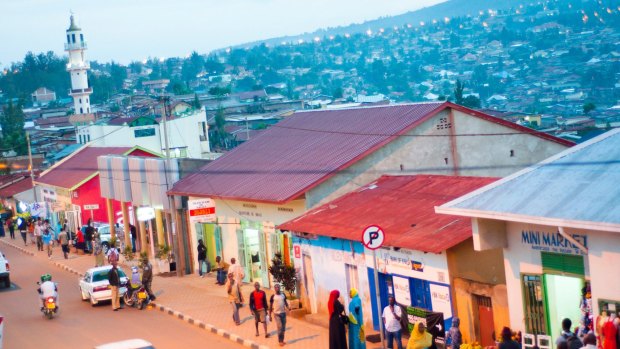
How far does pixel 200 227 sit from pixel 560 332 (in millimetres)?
22933

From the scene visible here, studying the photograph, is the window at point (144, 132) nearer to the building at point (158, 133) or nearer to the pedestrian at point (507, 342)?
the building at point (158, 133)

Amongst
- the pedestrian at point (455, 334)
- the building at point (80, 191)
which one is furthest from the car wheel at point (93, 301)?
the building at point (80, 191)

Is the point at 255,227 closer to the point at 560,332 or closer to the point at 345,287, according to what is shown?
the point at 345,287

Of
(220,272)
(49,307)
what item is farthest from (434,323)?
(220,272)

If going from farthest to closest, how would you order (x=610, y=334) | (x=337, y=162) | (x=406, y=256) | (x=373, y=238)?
1. (x=337, y=162)
2. (x=406, y=256)
3. (x=373, y=238)
4. (x=610, y=334)

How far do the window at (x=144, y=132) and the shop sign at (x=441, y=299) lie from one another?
225 feet

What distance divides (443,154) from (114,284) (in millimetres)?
10312

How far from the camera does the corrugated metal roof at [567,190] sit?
16.5 m

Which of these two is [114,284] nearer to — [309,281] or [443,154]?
[309,281]

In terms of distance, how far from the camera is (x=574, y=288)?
1811cm

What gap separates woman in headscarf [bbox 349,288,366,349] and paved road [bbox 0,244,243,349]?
13.5ft

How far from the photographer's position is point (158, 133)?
89250 mm

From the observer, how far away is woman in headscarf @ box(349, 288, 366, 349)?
21141 millimetres

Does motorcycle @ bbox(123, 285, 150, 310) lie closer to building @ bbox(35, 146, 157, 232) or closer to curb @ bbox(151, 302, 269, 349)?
curb @ bbox(151, 302, 269, 349)
